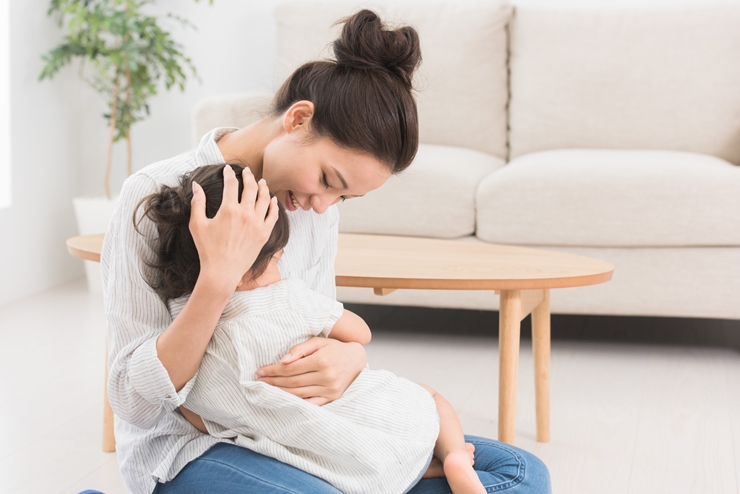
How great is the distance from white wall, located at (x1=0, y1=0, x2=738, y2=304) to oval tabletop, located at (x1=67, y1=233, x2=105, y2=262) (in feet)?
4.26

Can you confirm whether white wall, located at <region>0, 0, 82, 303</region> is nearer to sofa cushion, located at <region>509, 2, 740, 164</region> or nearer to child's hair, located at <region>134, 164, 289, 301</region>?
sofa cushion, located at <region>509, 2, 740, 164</region>

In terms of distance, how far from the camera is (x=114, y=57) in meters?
2.88

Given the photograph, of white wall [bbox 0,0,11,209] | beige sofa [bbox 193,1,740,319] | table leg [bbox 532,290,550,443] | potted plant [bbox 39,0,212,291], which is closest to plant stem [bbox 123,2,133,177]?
potted plant [bbox 39,0,212,291]

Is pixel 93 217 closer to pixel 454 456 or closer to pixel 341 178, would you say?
pixel 341 178

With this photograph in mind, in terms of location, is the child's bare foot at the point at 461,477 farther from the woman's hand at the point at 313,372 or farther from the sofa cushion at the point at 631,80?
the sofa cushion at the point at 631,80

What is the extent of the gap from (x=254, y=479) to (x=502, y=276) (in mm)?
674

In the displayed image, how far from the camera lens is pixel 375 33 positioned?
3.59ft

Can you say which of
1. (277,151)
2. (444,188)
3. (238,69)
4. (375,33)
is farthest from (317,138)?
(238,69)

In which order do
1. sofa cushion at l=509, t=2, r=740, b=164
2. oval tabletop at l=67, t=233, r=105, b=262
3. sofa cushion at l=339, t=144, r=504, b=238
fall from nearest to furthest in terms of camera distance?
oval tabletop at l=67, t=233, r=105, b=262, sofa cushion at l=339, t=144, r=504, b=238, sofa cushion at l=509, t=2, r=740, b=164

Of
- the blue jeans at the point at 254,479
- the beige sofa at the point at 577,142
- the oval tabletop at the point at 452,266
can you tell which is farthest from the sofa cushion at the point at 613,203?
the blue jeans at the point at 254,479

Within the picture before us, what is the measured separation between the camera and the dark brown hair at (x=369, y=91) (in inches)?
41.3

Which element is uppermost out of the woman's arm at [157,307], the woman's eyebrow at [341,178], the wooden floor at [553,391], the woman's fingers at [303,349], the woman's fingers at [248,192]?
the woman's fingers at [248,192]

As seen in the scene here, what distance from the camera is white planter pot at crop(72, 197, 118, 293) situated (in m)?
2.96

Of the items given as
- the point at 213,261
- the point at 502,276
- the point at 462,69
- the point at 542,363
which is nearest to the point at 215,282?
the point at 213,261
